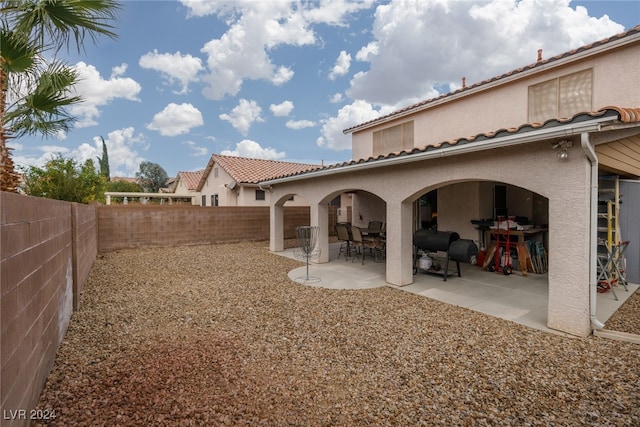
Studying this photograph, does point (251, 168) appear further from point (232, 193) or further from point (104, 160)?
point (104, 160)

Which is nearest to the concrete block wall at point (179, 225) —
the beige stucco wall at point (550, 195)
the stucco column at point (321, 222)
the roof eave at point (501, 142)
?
the stucco column at point (321, 222)

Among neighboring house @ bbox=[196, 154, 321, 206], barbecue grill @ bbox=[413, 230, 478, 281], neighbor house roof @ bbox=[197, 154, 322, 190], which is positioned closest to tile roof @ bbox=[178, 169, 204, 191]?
neighboring house @ bbox=[196, 154, 321, 206]

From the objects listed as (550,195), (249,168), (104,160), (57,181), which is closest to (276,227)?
(57,181)

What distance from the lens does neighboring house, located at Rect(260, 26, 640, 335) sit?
4.51 m

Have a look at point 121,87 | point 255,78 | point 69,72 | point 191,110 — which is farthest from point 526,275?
point 191,110

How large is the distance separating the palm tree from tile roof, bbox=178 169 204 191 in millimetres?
26303

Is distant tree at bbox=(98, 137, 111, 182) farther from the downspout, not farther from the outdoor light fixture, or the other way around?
the downspout

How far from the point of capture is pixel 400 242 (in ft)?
24.5

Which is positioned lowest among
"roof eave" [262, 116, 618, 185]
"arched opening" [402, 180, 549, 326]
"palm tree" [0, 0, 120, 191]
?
"arched opening" [402, 180, 549, 326]

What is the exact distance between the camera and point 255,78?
1886 cm

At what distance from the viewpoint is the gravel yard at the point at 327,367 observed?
2938mm

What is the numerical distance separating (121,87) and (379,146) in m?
19.8

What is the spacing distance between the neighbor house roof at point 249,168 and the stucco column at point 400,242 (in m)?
12.6

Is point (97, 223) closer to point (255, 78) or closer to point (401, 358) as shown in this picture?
point (255, 78)
